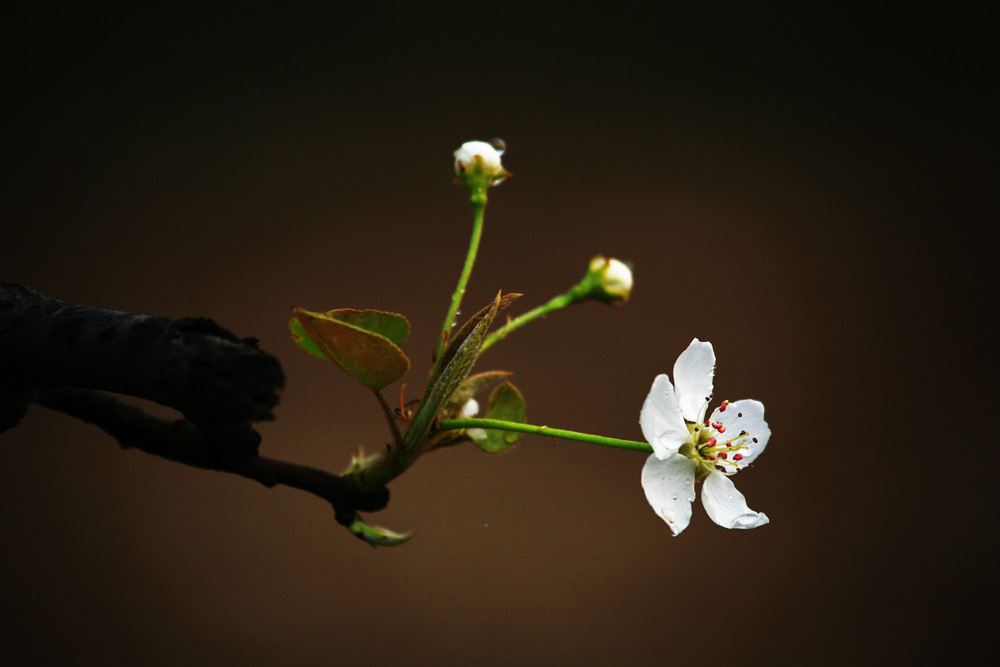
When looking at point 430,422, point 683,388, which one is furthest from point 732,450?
point 430,422

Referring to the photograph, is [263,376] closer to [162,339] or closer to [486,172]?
[162,339]

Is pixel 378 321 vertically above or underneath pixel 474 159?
underneath

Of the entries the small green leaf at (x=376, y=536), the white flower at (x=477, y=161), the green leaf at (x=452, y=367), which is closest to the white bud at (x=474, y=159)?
the white flower at (x=477, y=161)

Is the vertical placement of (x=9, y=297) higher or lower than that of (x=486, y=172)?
lower

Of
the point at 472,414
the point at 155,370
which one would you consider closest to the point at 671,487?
the point at 472,414

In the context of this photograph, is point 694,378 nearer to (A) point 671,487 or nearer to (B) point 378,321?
(A) point 671,487

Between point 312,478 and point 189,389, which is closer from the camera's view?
point 189,389
